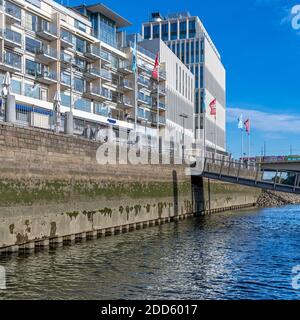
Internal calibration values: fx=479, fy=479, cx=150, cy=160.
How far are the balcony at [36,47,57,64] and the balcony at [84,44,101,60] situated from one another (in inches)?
311

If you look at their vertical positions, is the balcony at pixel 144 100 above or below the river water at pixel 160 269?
above

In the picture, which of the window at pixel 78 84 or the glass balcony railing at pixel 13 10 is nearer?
the glass balcony railing at pixel 13 10

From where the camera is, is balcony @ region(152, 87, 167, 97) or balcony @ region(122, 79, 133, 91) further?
balcony @ region(152, 87, 167, 97)

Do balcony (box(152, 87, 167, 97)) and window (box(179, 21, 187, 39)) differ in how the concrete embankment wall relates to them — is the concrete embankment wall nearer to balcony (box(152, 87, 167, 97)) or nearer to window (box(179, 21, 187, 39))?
balcony (box(152, 87, 167, 97))

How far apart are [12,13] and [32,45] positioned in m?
5.08

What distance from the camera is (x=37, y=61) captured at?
59.0 meters

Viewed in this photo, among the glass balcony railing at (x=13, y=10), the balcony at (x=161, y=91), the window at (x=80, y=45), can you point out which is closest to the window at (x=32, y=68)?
the glass balcony railing at (x=13, y=10)

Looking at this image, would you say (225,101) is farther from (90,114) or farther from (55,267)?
(55,267)

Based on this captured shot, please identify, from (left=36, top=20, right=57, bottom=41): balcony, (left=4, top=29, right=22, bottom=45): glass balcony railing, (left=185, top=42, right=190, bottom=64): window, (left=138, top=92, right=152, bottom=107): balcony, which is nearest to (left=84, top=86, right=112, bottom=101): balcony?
(left=138, top=92, right=152, bottom=107): balcony

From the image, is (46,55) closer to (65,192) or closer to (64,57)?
(64,57)

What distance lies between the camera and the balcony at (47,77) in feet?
190

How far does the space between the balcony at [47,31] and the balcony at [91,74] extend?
8182 mm

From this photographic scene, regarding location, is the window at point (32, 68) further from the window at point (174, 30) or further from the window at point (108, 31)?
the window at point (174, 30)

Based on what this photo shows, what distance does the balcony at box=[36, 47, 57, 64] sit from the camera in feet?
191
